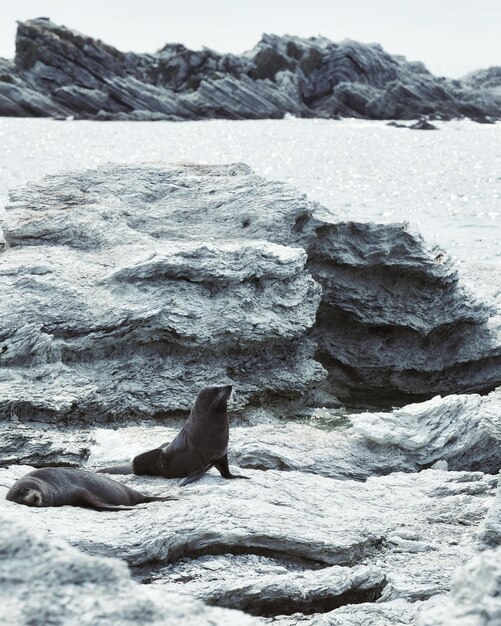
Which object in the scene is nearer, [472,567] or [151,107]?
[472,567]

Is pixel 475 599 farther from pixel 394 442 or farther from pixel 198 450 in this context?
pixel 394 442

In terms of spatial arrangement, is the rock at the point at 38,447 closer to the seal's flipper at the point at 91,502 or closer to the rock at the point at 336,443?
the rock at the point at 336,443

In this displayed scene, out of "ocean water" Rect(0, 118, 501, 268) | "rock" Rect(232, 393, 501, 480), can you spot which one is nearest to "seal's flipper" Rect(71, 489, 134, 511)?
"rock" Rect(232, 393, 501, 480)

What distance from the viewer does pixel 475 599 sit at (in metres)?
2.83

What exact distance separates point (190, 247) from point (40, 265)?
85.6 inches

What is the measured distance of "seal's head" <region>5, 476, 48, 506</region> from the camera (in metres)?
7.91

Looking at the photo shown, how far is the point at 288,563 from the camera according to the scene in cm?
746

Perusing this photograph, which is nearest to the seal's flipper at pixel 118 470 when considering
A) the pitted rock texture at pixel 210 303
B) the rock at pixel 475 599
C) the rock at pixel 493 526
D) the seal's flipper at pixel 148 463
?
the seal's flipper at pixel 148 463

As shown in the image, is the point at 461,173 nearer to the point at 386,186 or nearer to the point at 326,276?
the point at 386,186

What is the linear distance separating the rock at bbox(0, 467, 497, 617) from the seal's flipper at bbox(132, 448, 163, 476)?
17 centimetres

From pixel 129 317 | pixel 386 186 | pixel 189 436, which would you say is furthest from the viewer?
pixel 386 186

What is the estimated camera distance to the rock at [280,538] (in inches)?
265

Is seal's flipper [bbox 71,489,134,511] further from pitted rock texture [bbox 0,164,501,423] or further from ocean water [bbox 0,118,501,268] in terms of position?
ocean water [bbox 0,118,501,268]

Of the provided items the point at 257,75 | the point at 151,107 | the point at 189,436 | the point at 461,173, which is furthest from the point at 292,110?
the point at 189,436
